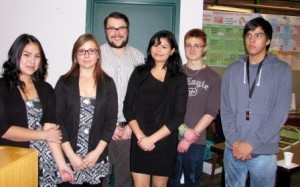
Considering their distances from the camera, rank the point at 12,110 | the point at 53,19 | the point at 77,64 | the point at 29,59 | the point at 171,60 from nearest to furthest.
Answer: the point at 12,110 → the point at 29,59 → the point at 77,64 → the point at 171,60 → the point at 53,19

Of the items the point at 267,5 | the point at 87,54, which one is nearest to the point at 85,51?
the point at 87,54

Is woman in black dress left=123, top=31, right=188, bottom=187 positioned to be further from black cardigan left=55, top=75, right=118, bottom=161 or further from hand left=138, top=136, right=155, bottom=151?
black cardigan left=55, top=75, right=118, bottom=161

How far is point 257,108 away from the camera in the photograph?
2.07 meters

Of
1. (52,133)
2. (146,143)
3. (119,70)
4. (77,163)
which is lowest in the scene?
(77,163)

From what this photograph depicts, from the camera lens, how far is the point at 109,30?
2.53 m

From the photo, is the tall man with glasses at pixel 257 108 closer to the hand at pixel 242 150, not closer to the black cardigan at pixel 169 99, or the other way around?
the hand at pixel 242 150

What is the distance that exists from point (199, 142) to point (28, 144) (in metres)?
1.32

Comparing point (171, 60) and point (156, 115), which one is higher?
point (171, 60)

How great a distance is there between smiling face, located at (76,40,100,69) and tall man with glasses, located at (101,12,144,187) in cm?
39

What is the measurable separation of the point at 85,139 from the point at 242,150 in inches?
42.4

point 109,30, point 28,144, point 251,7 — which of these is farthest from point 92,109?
point 251,7

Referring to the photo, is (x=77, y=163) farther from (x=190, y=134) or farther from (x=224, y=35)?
(x=224, y=35)

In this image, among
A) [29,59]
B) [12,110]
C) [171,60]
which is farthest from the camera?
[171,60]

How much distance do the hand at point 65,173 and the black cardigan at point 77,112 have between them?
136mm
